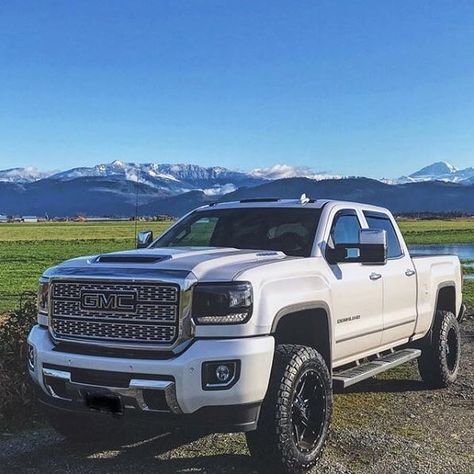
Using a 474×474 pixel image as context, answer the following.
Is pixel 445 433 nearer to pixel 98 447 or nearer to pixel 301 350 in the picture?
pixel 301 350

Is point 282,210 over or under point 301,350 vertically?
over

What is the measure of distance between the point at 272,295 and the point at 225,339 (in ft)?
1.58

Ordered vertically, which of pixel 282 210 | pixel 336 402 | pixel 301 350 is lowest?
pixel 336 402

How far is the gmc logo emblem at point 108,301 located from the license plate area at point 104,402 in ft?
1.83

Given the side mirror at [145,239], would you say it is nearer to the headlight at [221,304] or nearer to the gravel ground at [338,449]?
the gravel ground at [338,449]

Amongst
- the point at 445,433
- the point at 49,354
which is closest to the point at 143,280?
the point at 49,354

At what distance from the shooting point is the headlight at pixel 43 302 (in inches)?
199

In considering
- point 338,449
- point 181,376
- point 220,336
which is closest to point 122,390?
point 181,376

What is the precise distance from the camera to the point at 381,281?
6.36 meters

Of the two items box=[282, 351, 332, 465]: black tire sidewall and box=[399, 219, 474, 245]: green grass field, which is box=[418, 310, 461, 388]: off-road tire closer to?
box=[282, 351, 332, 465]: black tire sidewall

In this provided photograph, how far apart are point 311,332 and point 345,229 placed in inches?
51.4

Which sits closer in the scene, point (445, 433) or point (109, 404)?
point (109, 404)

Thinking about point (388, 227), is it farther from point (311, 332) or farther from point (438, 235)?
point (438, 235)

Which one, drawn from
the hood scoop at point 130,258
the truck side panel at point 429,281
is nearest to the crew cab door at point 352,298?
the truck side panel at point 429,281
